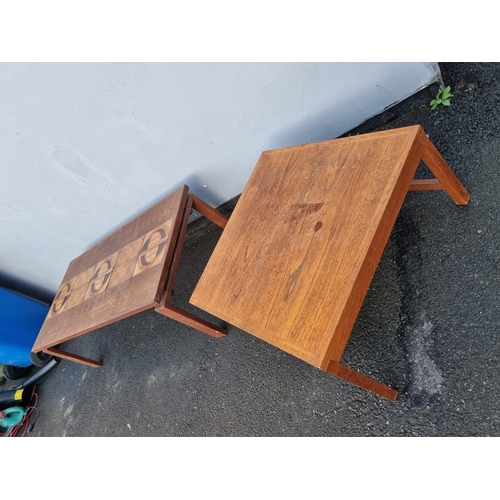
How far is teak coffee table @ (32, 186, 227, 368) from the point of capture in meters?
1.68

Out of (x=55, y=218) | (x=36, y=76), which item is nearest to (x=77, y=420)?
(x=55, y=218)

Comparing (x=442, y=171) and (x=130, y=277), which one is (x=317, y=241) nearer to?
(x=442, y=171)

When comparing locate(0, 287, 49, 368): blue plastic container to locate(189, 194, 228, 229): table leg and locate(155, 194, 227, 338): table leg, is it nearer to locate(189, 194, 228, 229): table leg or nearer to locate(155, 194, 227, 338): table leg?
locate(155, 194, 227, 338): table leg

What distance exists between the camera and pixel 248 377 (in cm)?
189

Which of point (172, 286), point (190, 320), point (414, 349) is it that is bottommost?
point (414, 349)

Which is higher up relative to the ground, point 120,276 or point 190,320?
point 120,276

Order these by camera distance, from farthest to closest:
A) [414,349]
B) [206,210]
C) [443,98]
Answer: [206,210], [443,98], [414,349]

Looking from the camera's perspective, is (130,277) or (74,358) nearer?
(130,277)

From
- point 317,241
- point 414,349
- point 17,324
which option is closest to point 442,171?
point 317,241

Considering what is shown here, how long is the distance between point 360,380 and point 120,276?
120 centimetres

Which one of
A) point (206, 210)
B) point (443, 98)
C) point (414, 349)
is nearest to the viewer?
point (414, 349)

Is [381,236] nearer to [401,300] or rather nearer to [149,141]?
[401,300]

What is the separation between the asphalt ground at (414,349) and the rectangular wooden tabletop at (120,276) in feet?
1.90

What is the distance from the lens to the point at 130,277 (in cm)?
180
